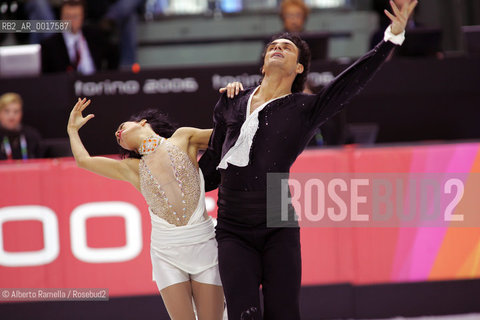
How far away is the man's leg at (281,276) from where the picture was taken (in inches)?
122

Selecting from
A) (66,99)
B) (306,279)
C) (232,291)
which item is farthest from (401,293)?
(66,99)

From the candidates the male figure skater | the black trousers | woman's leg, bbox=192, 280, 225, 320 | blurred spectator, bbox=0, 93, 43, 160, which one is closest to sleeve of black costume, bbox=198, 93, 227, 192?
the male figure skater

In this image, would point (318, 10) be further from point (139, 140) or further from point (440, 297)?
point (139, 140)

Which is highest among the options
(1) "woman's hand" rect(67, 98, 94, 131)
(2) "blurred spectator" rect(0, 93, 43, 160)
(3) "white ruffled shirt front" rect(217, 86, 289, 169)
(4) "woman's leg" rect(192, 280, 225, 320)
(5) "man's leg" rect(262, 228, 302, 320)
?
(1) "woman's hand" rect(67, 98, 94, 131)

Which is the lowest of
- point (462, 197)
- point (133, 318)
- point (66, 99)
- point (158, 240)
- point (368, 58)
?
point (133, 318)

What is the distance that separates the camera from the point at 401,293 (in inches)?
205

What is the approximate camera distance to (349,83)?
321cm

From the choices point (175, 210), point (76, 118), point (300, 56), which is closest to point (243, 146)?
point (175, 210)

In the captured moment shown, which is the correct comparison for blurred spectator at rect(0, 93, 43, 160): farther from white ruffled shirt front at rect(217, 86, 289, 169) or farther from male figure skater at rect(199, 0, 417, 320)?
white ruffled shirt front at rect(217, 86, 289, 169)

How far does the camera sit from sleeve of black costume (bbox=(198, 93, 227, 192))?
3.40m

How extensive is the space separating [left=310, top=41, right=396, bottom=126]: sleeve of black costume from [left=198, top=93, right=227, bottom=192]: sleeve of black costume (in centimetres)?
46

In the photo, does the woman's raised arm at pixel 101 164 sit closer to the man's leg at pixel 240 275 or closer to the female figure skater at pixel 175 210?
the female figure skater at pixel 175 210

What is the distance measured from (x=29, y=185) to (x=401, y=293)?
2.94 m

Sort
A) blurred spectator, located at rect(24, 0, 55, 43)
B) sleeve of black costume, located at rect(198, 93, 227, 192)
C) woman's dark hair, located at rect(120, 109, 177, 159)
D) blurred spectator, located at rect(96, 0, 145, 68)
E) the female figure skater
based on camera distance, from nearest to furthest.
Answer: the female figure skater
sleeve of black costume, located at rect(198, 93, 227, 192)
woman's dark hair, located at rect(120, 109, 177, 159)
blurred spectator, located at rect(24, 0, 55, 43)
blurred spectator, located at rect(96, 0, 145, 68)
